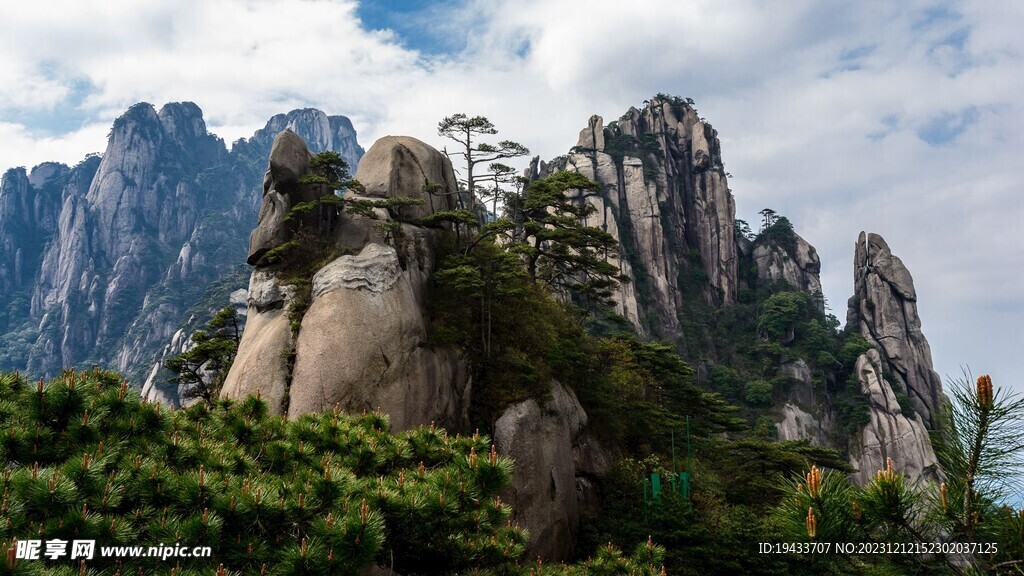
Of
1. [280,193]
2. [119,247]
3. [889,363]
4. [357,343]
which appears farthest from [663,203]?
[119,247]

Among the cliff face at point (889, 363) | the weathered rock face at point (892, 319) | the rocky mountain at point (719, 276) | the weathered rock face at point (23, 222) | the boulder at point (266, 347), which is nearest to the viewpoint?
the boulder at point (266, 347)

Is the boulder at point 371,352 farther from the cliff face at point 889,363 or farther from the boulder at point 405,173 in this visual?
the cliff face at point 889,363

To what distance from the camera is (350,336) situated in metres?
14.4

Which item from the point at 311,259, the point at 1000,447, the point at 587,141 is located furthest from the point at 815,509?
the point at 587,141

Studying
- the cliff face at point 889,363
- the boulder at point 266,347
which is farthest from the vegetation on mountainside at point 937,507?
the cliff face at point 889,363

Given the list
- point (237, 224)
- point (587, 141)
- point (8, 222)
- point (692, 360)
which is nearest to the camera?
point (692, 360)

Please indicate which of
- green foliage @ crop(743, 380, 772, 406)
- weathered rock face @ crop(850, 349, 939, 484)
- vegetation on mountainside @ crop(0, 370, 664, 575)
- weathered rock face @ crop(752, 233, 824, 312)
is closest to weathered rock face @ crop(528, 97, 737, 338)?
→ weathered rock face @ crop(752, 233, 824, 312)

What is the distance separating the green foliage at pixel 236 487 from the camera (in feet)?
13.2

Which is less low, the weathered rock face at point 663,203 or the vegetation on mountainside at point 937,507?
the weathered rock face at point 663,203

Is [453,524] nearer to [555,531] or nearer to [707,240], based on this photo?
[555,531]

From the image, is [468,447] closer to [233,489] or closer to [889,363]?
[233,489]

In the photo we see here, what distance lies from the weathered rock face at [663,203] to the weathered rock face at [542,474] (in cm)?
4407

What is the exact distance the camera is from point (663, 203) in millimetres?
68000

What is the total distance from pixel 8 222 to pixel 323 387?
15682 centimetres
